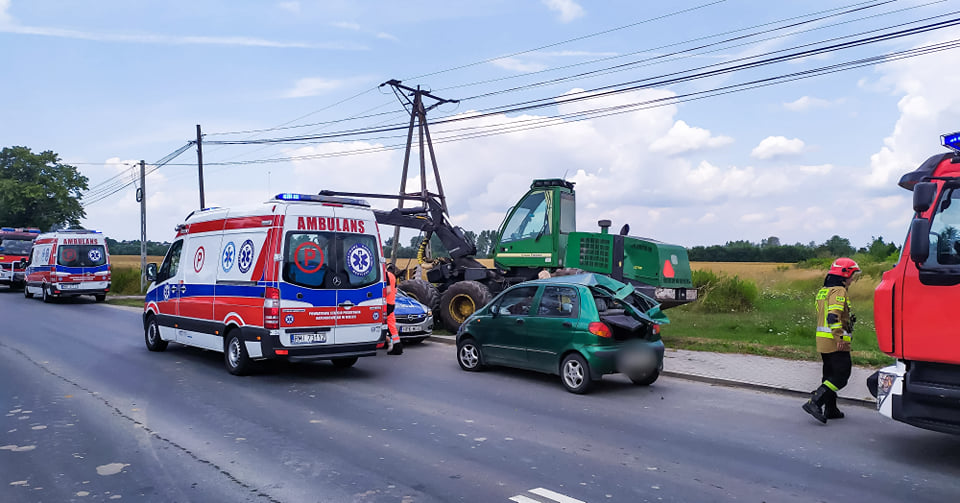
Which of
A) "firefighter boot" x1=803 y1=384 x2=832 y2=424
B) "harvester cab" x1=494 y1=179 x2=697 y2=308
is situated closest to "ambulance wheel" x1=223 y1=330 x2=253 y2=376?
"harvester cab" x1=494 y1=179 x2=697 y2=308

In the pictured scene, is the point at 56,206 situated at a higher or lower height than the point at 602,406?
higher

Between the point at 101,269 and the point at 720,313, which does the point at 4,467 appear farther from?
the point at 101,269

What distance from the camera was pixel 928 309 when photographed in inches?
221

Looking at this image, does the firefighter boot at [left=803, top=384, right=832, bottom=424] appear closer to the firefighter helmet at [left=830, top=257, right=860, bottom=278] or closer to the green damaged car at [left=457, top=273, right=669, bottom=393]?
the firefighter helmet at [left=830, top=257, right=860, bottom=278]

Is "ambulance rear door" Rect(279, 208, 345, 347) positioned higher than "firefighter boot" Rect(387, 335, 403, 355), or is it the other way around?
"ambulance rear door" Rect(279, 208, 345, 347)

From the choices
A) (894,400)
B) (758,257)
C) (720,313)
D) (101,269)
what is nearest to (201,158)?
(101,269)

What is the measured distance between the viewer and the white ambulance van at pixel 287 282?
911 centimetres

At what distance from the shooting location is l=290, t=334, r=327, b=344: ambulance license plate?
9.14 metres

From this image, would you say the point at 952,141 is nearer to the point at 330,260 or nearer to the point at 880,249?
the point at 330,260

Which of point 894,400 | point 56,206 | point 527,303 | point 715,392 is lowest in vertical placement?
point 715,392

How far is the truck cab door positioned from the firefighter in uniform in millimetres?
7223

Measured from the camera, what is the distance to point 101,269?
83.0 feet

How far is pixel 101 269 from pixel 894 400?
26.8m

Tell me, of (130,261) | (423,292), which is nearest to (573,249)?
(423,292)
